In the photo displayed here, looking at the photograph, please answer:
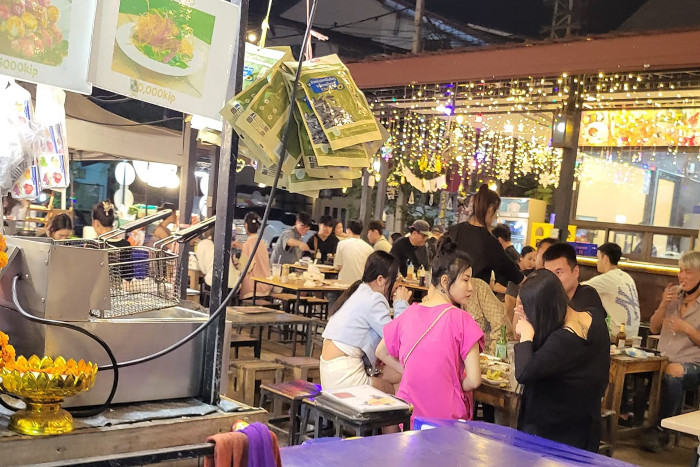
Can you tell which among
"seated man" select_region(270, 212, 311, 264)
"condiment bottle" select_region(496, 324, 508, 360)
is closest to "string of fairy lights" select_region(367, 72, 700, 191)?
"seated man" select_region(270, 212, 311, 264)

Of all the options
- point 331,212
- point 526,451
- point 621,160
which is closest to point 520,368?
point 526,451

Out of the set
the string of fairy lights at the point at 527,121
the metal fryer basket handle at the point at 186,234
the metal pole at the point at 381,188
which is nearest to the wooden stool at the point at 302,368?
the metal fryer basket handle at the point at 186,234

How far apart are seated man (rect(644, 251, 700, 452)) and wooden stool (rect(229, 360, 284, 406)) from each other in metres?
3.27

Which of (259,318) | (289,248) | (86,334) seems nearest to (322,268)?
Result: (289,248)

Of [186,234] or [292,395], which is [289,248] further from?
[186,234]

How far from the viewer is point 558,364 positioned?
139 inches

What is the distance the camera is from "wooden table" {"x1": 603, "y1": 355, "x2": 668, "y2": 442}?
18.4ft

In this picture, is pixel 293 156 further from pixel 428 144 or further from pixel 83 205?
pixel 83 205

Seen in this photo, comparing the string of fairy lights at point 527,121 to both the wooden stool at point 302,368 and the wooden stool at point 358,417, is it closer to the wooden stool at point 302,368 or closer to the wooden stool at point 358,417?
the wooden stool at point 302,368

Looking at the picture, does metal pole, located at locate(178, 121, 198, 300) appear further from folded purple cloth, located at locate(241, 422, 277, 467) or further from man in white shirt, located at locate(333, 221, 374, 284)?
folded purple cloth, located at locate(241, 422, 277, 467)

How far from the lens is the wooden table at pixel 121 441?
1381 millimetres

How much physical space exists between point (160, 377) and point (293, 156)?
710 millimetres

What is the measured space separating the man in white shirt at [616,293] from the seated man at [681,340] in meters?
0.38

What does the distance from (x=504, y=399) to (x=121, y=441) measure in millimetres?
3148
